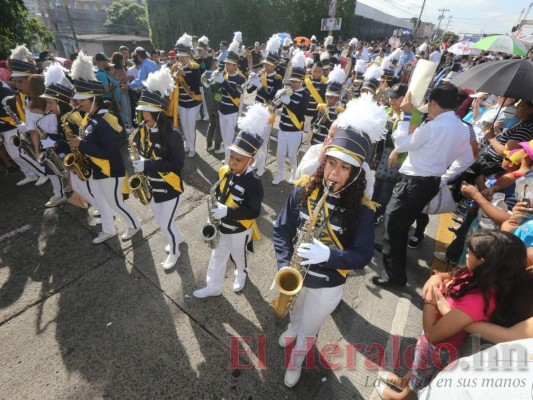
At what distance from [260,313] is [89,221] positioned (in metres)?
3.90

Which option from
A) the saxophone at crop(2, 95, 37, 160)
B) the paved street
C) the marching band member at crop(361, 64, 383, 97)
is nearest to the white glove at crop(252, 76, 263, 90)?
the marching band member at crop(361, 64, 383, 97)

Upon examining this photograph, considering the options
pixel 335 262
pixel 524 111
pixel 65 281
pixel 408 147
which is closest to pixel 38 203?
pixel 65 281

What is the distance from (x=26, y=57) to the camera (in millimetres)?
6141

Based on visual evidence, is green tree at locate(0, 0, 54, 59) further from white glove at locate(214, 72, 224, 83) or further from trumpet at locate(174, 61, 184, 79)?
white glove at locate(214, 72, 224, 83)

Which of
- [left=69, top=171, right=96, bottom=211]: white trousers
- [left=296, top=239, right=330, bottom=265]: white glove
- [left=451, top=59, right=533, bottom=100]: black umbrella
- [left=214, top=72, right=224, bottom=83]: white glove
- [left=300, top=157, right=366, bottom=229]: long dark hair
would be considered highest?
[left=451, top=59, right=533, bottom=100]: black umbrella

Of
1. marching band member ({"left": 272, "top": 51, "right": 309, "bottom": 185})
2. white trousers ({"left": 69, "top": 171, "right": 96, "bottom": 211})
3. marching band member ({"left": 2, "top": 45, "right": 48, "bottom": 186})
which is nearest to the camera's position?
white trousers ({"left": 69, "top": 171, "right": 96, "bottom": 211})

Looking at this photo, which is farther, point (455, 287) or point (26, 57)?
point (26, 57)

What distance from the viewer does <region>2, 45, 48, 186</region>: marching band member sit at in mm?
5605

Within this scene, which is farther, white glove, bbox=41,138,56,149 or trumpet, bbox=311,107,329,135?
trumpet, bbox=311,107,329,135

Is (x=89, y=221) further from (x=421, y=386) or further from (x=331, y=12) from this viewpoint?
(x=331, y=12)

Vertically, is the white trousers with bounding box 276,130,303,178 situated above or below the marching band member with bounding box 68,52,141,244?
below

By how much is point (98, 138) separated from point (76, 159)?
0.53m

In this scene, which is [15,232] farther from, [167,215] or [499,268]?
[499,268]

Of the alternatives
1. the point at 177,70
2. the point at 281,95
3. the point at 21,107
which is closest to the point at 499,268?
the point at 281,95
